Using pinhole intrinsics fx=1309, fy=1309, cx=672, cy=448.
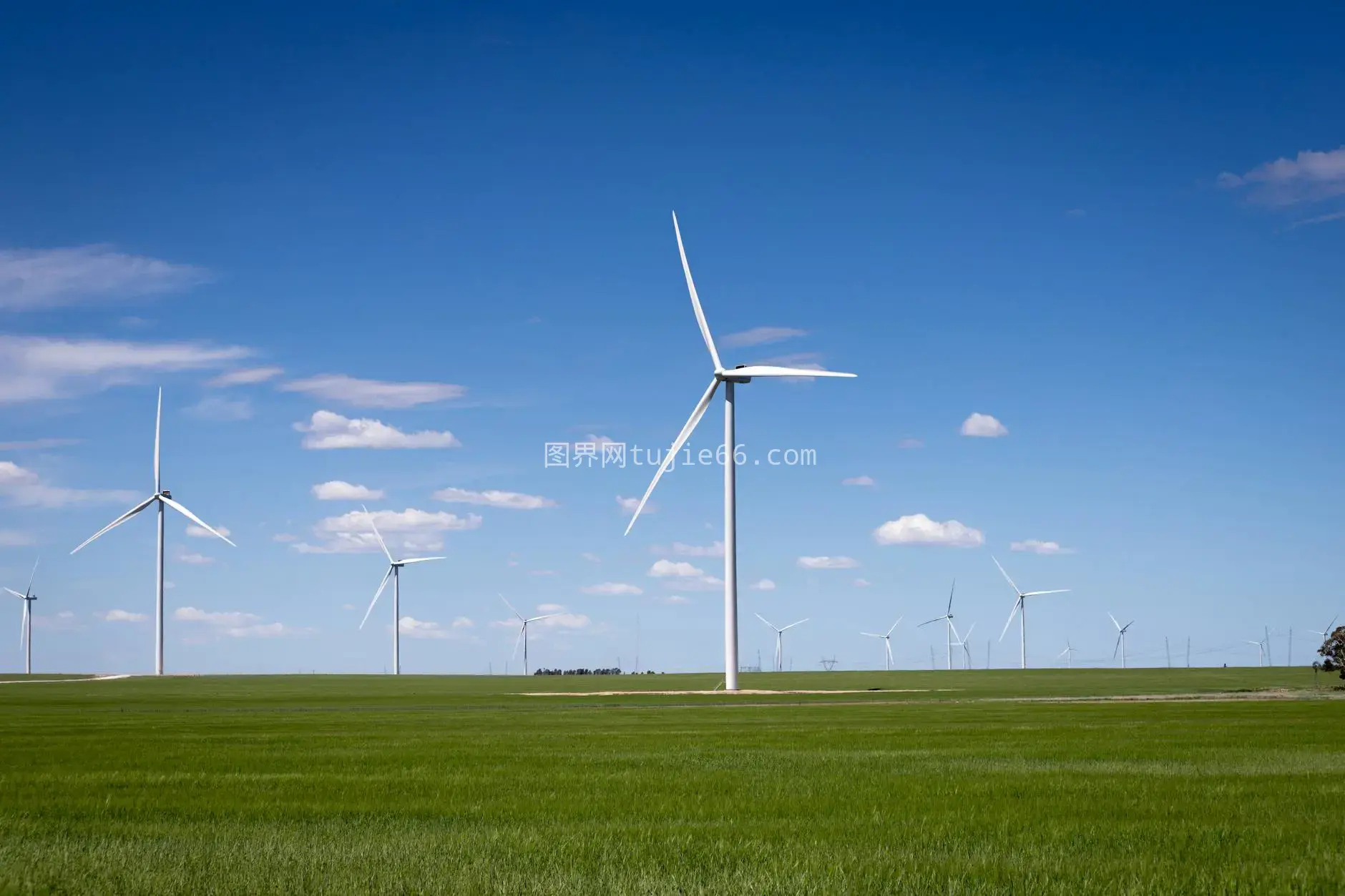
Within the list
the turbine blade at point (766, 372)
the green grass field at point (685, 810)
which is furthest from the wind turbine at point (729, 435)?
the green grass field at point (685, 810)

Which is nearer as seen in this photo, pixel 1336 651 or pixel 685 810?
pixel 685 810

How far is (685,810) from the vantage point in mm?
16562

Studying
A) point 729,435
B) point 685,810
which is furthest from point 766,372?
point 685,810

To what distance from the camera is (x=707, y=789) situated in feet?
63.8

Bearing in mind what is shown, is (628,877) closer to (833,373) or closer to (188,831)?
(188,831)

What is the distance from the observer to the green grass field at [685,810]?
1152cm

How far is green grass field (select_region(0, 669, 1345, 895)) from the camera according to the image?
11516 millimetres

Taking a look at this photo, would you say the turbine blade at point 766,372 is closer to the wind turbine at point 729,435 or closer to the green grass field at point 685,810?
the wind turbine at point 729,435

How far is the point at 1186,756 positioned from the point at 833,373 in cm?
6809

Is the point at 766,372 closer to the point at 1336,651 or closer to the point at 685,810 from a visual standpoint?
the point at 1336,651

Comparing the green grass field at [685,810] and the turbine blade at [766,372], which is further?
the turbine blade at [766,372]

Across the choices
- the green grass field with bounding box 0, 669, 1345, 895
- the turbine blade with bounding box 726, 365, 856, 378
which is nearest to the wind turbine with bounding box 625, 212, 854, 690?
the turbine blade with bounding box 726, 365, 856, 378

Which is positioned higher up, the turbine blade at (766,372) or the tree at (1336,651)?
the turbine blade at (766,372)

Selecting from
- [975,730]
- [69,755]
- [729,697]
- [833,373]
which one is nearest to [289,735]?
[69,755]
